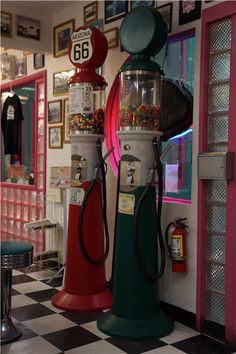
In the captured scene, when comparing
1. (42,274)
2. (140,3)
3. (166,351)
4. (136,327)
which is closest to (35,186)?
(42,274)

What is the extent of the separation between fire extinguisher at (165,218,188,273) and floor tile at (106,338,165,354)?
1.99 ft

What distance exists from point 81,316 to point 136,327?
0.57 meters

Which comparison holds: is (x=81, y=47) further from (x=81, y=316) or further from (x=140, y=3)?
(x=81, y=316)

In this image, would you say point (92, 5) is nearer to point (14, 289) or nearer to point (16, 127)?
point (16, 127)

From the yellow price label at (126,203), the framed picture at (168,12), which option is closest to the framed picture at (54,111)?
the framed picture at (168,12)

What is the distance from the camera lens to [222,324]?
10.2 ft

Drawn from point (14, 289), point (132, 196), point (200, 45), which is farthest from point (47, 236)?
point (200, 45)

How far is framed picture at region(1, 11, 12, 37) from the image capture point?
15.1 ft

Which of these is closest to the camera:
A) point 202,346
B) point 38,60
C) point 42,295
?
point 202,346

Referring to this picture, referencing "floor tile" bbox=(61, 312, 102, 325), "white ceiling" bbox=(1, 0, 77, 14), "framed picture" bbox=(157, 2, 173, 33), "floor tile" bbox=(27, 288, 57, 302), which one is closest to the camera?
"floor tile" bbox=(61, 312, 102, 325)

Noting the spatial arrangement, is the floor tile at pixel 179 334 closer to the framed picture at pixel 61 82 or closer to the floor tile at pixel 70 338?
the floor tile at pixel 70 338

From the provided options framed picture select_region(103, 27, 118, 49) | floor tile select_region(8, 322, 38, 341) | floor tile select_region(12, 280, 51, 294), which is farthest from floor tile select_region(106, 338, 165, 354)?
framed picture select_region(103, 27, 118, 49)

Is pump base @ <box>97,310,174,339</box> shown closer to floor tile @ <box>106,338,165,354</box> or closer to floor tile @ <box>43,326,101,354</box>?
floor tile @ <box>106,338,165,354</box>

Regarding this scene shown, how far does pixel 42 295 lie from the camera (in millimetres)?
3988
